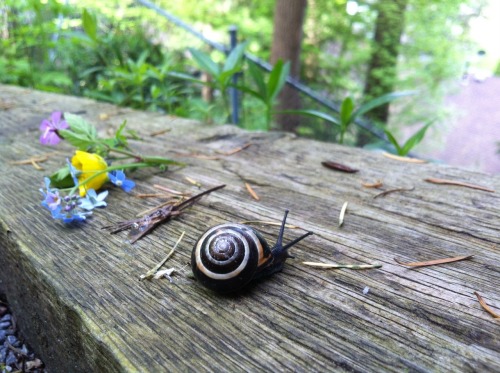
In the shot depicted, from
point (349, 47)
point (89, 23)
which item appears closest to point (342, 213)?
point (89, 23)

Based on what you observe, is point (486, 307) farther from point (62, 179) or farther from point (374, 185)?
point (62, 179)

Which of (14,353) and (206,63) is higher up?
(206,63)

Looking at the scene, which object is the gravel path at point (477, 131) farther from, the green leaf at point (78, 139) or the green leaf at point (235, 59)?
the green leaf at point (78, 139)

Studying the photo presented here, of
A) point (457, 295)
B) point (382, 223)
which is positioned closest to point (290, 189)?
point (382, 223)

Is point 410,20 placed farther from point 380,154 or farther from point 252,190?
point 252,190

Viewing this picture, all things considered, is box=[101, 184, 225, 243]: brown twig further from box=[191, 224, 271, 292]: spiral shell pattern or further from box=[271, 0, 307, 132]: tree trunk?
box=[271, 0, 307, 132]: tree trunk

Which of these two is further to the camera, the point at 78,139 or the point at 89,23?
the point at 89,23
